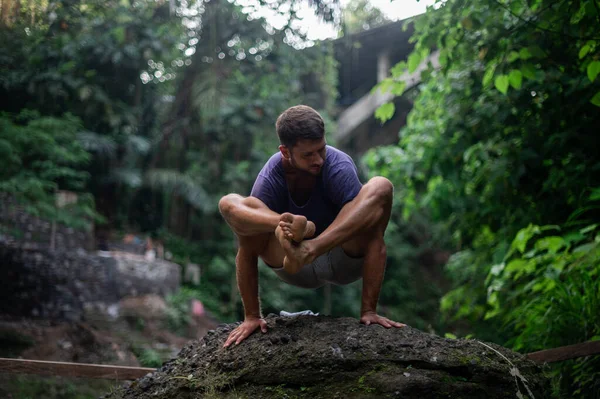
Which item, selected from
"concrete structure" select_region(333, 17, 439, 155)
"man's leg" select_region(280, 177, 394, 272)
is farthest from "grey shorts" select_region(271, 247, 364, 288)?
"concrete structure" select_region(333, 17, 439, 155)

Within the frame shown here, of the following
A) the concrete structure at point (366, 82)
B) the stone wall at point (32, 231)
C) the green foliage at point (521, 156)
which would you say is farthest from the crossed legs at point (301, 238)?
the concrete structure at point (366, 82)

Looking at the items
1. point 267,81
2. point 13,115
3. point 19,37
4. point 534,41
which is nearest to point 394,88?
point 534,41

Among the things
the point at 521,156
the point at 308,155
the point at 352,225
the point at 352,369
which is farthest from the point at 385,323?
the point at 521,156

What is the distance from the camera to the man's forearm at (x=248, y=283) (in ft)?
9.79

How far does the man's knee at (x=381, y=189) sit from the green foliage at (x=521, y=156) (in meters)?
1.47

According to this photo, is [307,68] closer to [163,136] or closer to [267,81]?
[267,81]

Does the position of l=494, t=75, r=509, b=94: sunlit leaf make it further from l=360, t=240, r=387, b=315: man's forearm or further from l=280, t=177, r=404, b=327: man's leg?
l=360, t=240, r=387, b=315: man's forearm

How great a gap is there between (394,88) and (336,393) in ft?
8.39

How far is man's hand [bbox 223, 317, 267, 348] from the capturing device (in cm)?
291

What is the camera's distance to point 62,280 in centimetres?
1021

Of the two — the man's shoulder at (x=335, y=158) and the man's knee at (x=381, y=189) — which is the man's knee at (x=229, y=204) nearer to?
the man's shoulder at (x=335, y=158)

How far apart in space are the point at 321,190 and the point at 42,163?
8393mm

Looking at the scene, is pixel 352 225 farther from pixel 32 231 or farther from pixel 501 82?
pixel 32 231

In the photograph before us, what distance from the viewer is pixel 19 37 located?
24.6 ft
